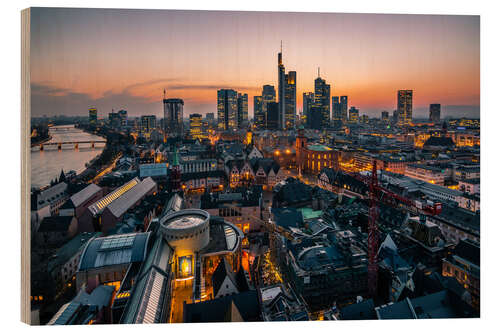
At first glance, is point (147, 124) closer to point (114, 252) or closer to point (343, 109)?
point (343, 109)

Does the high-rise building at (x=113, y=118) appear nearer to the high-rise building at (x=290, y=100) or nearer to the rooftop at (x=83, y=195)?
the rooftop at (x=83, y=195)

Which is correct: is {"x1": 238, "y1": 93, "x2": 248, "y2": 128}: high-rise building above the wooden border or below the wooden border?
above

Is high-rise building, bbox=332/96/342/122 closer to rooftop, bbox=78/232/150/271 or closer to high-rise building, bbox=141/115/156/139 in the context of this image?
high-rise building, bbox=141/115/156/139

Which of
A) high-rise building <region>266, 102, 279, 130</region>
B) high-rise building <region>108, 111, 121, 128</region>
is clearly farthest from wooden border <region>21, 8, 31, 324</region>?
high-rise building <region>266, 102, 279, 130</region>

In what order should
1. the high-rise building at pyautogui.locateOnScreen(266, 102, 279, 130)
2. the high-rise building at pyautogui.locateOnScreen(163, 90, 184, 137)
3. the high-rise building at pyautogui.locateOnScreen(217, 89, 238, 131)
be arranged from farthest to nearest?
the high-rise building at pyautogui.locateOnScreen(217, 89, 238, 131) < the high-rise building at pyautogui.locateOnScreen(266, 102, 279, 130) < the high-rise building at pyautogui.locateOnScreen(163, 90, 184, 137)

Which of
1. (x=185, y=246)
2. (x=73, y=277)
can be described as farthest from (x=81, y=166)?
(x=185, y=246)

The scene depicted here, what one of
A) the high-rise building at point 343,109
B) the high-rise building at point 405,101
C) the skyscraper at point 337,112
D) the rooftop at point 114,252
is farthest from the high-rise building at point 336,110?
the rooftop at point 114,252

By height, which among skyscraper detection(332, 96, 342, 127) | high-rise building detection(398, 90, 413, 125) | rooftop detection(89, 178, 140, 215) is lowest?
rooftop detection(89, 178, 140, 215)
